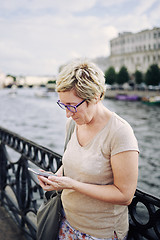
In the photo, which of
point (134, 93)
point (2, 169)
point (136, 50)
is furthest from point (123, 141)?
point (136, 50)

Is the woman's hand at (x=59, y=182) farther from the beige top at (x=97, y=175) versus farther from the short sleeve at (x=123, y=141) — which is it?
the short sleeve at (x=123, y=141)

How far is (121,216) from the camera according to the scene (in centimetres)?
146

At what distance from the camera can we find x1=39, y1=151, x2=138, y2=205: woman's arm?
48.8 inches

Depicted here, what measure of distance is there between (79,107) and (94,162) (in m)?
0.28

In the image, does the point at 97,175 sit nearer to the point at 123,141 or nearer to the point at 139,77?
the point at 123,141

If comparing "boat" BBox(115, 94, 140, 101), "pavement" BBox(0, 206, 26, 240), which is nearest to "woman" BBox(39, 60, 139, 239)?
"pavement" BBox(0, 206, 26, 240)

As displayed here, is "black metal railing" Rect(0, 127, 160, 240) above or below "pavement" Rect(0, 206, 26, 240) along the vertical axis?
above

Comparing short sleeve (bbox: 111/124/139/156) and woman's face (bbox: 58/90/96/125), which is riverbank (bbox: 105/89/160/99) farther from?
short sleeve (bbox: 111/124/139/156)

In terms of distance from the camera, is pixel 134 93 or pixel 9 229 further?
pixel 134 93

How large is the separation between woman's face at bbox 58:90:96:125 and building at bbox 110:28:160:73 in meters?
73.5

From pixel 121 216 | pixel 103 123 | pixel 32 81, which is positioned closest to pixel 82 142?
pixel 103 123

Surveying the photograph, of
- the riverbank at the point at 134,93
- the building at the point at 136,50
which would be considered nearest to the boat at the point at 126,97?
the riverbank at the point at 134,93

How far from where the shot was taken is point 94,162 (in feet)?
4.49

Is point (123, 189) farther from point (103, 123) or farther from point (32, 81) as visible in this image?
point (32, 81)
